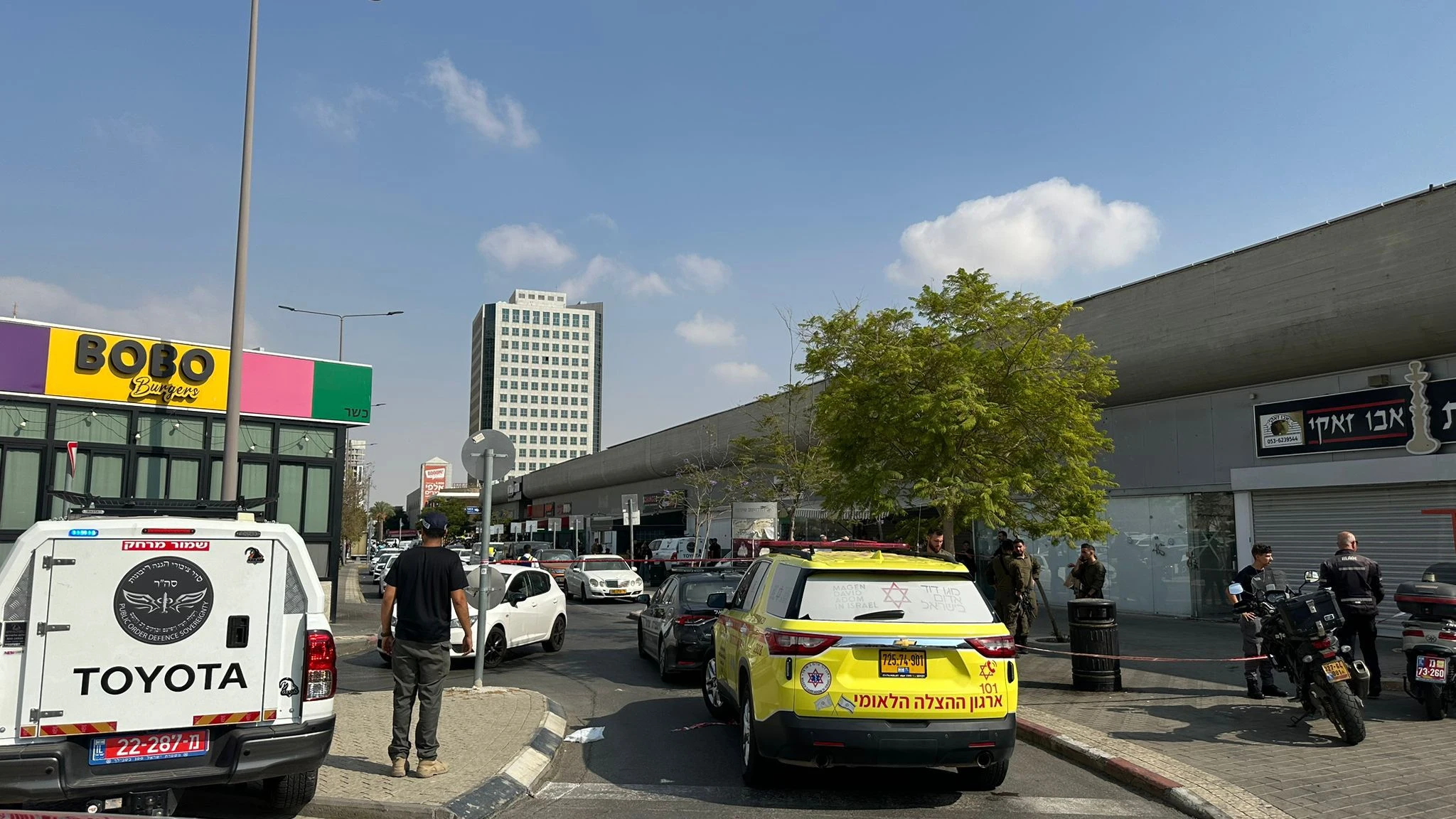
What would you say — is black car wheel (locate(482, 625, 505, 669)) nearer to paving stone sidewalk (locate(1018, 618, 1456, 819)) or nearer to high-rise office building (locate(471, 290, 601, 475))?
paving stone sidewalk (locate(1018, 618, 1456, 819))

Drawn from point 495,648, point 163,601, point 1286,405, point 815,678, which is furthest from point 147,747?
point 1286,405

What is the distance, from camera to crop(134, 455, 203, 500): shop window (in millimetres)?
20453

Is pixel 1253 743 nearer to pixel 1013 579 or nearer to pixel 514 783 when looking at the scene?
pixel 1013 579

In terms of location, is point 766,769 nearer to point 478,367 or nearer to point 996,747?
point 996,747

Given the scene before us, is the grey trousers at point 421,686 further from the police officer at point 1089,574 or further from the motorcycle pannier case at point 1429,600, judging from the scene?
the police officer at point 1089,574

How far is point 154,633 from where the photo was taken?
5.60 metres

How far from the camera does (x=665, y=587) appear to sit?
1441 centimetres

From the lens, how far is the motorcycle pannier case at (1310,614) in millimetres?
8688

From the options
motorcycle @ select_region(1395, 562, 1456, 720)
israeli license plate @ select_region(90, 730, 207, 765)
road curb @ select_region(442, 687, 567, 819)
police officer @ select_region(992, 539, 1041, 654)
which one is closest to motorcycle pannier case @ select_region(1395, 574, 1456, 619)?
motorcycle @ select_region(1395, 562, 1456, 720)

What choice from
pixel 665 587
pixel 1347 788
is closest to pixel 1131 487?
pixel 665 587

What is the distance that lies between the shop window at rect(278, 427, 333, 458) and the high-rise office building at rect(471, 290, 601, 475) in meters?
159

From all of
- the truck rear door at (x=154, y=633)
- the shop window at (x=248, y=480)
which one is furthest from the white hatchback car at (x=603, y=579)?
the truck rear door at (x=154, y=633)

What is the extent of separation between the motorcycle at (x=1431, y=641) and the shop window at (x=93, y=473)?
69.7 ft

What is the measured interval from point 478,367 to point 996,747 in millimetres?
184957
